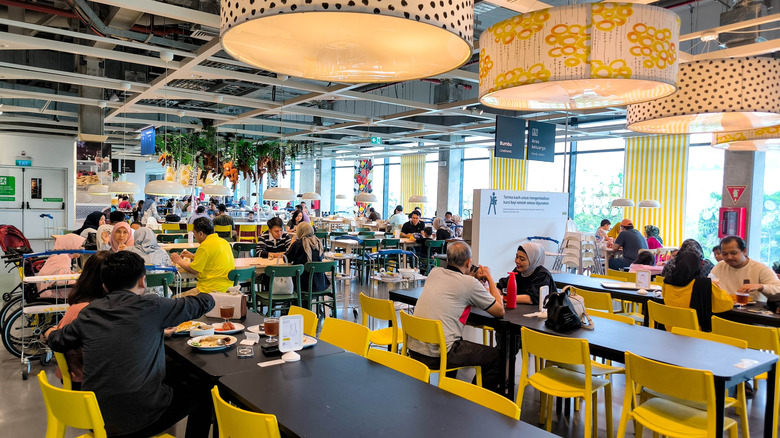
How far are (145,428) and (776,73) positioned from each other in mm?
4138

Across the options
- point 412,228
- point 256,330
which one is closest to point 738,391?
point 256,330

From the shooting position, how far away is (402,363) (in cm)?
260

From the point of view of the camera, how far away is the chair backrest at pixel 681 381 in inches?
94.7

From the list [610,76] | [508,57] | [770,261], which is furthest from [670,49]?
[770,261]

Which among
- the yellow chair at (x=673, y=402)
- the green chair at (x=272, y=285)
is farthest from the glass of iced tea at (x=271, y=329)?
the green chair at (x=272, y=285)

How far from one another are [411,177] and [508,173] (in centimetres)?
494

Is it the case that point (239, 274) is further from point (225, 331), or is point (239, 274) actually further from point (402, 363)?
point (402, 363)

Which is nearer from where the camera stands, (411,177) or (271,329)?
(271,329)

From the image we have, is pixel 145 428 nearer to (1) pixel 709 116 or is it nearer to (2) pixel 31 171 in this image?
(1) pixel 709 116

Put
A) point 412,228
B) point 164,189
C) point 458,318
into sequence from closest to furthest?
1. point 458,318
2. point 164,189
3. point 412,228

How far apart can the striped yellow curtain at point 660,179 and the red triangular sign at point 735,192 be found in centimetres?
195

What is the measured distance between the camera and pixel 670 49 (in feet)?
7.72

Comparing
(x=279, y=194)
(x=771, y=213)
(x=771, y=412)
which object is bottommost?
(x=771, y=412)

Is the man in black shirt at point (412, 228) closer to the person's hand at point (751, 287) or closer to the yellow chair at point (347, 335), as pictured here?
the person's hand at point (751, 287)
